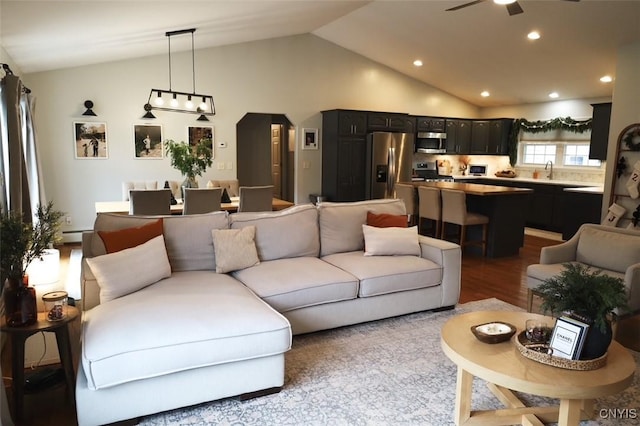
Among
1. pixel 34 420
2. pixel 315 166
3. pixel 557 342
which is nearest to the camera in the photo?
pixel 557 342

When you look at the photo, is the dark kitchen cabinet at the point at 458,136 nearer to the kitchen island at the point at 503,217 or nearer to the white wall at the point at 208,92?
the white wall at the point at 208,92

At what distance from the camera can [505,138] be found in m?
9.46

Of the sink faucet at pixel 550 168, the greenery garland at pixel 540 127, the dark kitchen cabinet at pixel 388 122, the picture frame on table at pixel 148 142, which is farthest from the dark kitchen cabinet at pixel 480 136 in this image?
the picture frame on table at pixel 148 142

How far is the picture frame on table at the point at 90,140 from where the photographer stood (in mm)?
6520

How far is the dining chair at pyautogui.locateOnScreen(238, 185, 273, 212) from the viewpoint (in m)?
5.16

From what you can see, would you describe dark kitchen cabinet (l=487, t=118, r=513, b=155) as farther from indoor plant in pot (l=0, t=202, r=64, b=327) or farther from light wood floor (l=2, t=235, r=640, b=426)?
indoor plant in pot (l=0, t=202, r=64, b=327)

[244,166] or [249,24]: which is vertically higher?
[249,24]

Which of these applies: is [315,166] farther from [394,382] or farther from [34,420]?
[34,420]

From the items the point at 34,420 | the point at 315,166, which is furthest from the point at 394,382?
the point at 315,166

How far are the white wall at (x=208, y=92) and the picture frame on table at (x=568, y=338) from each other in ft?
20.3

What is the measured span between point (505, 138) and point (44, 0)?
8601 mm

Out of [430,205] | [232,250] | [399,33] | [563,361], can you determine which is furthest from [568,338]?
[399,33]

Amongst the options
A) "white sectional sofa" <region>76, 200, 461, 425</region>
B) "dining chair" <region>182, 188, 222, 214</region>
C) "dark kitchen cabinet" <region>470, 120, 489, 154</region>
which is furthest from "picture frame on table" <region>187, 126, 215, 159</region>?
"dark kitchen cabinet" <region>470, 120, 489, 154</region>

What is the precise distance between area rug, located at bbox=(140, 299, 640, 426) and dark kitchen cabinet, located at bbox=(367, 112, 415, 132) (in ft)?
18.7
